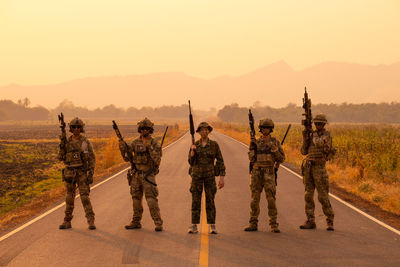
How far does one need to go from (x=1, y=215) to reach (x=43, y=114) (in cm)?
18749

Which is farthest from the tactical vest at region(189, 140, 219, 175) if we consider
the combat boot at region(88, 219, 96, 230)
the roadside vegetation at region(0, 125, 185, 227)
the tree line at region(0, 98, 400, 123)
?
the tree line at region(0, 98, 400, 123)

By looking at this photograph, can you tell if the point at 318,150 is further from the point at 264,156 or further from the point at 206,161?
the point at 206,161

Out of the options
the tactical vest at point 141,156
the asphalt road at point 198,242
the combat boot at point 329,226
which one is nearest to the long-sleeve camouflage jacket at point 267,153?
the asphalt road at point 198,242

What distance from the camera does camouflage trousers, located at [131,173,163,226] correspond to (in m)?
7.93

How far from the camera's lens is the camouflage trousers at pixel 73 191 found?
8203 mm

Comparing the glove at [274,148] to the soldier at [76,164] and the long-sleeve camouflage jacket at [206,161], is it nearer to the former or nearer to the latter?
the long-sleeve camouflage jacket at [206,161]

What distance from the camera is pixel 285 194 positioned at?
12.0 metres

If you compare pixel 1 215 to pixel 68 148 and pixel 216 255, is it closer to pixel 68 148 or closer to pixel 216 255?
pixel 68 148

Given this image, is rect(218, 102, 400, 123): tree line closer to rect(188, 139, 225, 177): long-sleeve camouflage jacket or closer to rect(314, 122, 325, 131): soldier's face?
rect(314, 122, 325, 131): soldier's face

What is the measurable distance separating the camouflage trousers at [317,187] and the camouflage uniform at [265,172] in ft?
2.53

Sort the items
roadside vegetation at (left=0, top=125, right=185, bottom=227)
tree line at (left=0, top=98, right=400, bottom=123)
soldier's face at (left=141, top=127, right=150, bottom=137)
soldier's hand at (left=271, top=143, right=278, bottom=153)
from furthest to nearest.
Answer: tree line at (left=0, top=98, right=400, bottom=123)
roadside vegetation at (left=0, top=125, right=185, bottom=227)
soldier's face at (left=141, top=127, right=150, bottom=137)
soldier's hand at (left=271, top=143, right=278, bottom=153)

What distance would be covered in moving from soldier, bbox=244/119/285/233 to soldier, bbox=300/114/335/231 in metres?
0.76

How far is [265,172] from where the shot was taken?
7871 millimetres

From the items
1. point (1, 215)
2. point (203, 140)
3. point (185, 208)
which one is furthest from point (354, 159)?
point (1, 215)
